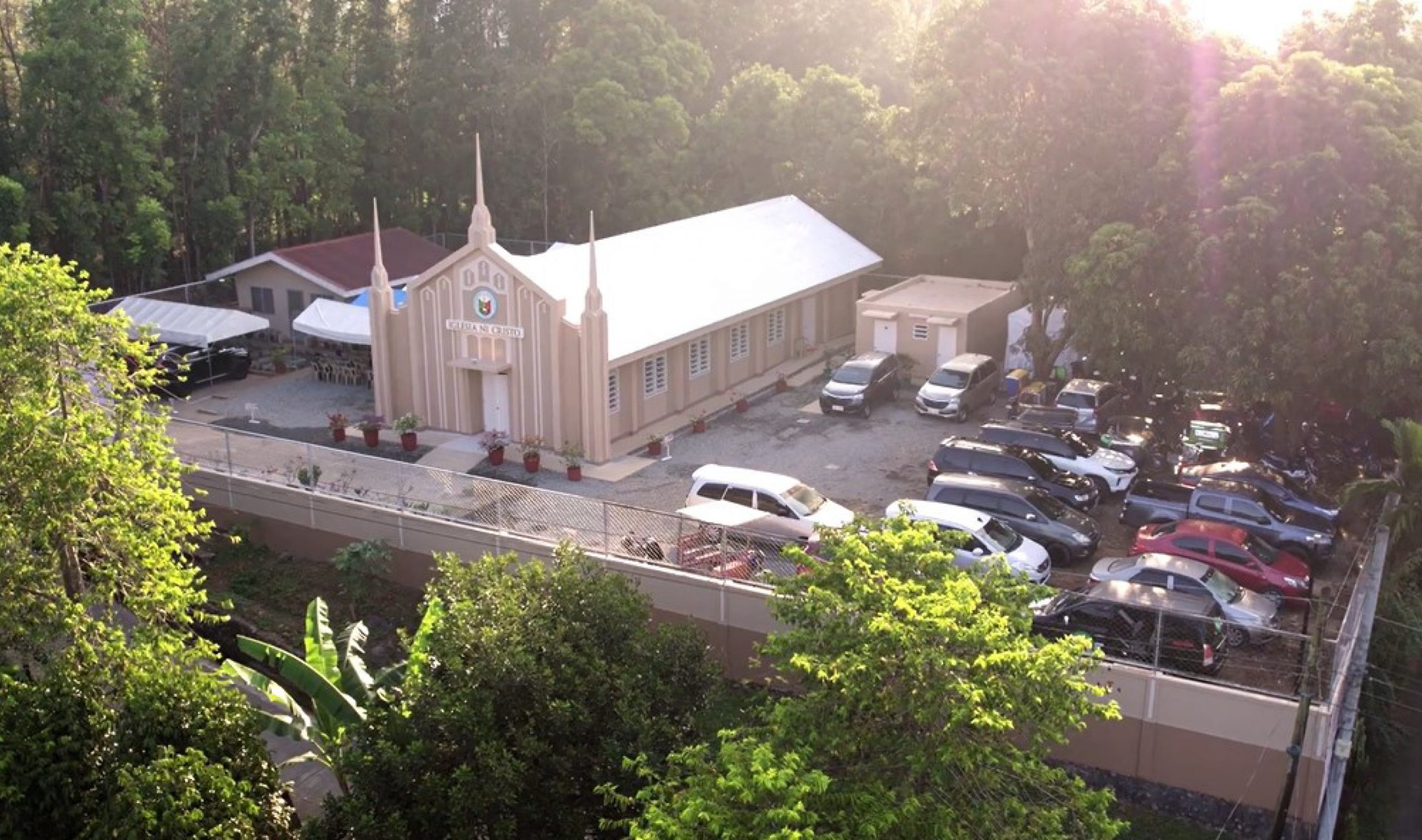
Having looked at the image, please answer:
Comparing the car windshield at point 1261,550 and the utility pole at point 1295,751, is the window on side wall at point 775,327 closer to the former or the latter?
the car windshield at point 1261,550

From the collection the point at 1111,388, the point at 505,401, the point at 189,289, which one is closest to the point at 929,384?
the point at 1111,388

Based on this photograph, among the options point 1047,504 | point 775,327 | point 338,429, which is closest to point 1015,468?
point 1047,504

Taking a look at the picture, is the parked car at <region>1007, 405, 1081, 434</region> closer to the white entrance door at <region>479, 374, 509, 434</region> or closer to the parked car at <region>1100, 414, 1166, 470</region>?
the parked car at <region>1100, 414, 1166, 470</region>

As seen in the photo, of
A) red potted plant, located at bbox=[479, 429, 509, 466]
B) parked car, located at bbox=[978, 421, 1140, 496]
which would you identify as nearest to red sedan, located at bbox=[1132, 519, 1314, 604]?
parked car, located at bbox=[978, 421, 1140, 496]

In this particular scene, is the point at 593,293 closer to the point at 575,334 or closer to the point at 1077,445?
the point at 575,334

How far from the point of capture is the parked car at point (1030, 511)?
2473 cm

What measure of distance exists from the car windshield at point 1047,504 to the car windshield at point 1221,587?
3.56m

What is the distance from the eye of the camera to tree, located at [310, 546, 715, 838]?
1500cm

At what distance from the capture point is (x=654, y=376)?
111 ft

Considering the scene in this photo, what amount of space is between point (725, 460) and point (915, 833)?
63.1 ft

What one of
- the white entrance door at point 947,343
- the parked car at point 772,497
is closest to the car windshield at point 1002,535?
Result: the parked car at point 772,497

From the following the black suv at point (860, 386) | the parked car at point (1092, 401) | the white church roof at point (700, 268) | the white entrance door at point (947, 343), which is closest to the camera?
the parked car at point (1092, 401)

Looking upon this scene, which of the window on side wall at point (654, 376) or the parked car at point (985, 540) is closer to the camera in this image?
the parked car at point (985, 540)

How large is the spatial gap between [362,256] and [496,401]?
15.1 metres
